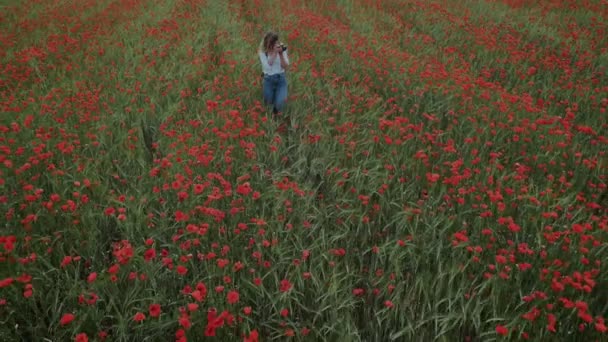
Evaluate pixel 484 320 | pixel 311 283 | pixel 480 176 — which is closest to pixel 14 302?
pixel 311 283

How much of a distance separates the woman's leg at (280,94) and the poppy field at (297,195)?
13 centimetres

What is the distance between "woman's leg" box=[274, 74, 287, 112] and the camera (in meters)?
5.11

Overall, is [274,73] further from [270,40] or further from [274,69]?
[270,40]

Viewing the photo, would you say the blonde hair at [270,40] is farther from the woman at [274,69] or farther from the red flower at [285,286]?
the red flower at [285,286]

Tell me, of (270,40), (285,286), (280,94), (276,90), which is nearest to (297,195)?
(285,286)

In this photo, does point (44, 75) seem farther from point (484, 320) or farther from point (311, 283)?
point (484, 320)

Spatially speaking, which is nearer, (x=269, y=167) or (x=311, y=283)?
(x=311, y=283)

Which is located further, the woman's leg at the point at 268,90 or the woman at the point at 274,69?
the woman's leg at the point at 268,90

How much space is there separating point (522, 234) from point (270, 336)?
2.03 meters

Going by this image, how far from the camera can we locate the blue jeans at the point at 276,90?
5.12 m

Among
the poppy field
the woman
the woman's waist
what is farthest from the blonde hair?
the poppy field

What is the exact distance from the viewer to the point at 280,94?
5.14m

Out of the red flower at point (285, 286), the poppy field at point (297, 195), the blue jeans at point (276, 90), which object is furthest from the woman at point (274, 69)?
the red flower at point (285, 286)

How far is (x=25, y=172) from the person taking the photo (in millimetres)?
3453
